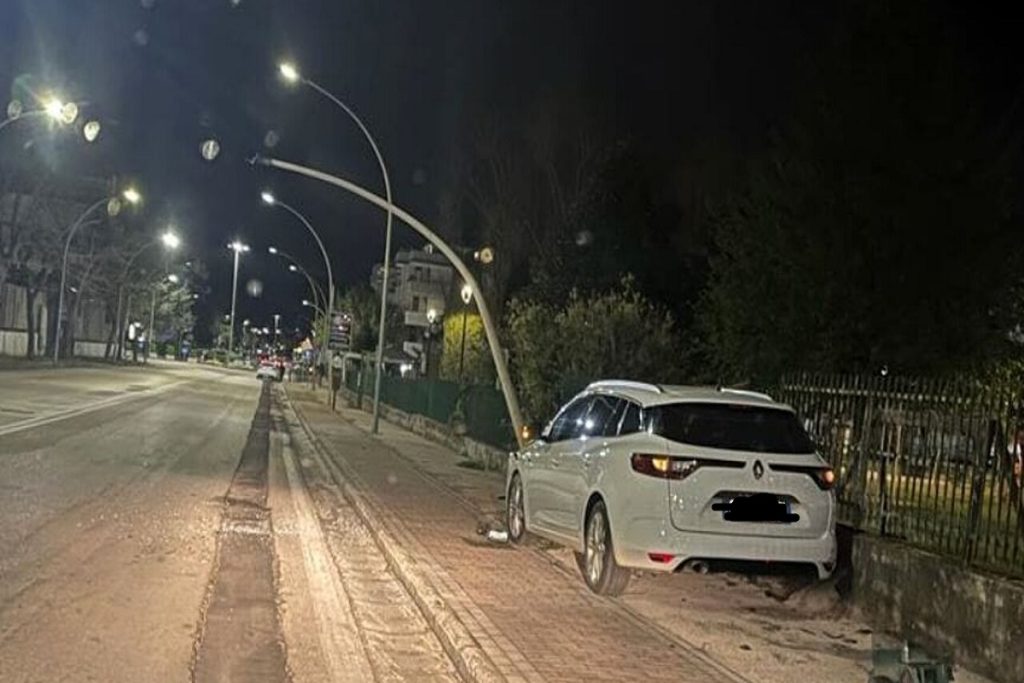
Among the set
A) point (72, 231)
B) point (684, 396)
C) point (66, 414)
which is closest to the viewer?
point (684, 396)

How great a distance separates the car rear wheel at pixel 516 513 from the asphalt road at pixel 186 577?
1492mm

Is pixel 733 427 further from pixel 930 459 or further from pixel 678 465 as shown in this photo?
pixel 930 459

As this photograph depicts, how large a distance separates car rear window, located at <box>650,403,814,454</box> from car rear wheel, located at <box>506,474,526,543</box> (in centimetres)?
342

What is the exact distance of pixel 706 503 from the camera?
29.1ft

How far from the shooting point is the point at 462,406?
27.5 metres

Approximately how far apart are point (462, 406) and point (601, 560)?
58.9 feet

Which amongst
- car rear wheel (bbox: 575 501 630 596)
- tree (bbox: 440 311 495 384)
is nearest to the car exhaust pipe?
car rear wheel (bbox: 575 501 630 596)

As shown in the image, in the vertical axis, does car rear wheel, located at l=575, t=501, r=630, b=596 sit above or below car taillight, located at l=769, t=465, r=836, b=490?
below

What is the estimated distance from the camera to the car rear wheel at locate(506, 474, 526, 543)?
12555 mm

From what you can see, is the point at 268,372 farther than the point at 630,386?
Yes

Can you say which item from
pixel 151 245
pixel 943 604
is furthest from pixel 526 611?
pixel 151 245

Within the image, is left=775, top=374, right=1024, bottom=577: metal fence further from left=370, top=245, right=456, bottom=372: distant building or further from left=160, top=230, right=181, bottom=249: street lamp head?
left=370, top=245, right=456, bottom=372: distant building

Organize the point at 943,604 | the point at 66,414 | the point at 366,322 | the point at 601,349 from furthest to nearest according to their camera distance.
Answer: the point at 366,322 → the point at 66,414 → the point at 601,349 → the point at 943,604

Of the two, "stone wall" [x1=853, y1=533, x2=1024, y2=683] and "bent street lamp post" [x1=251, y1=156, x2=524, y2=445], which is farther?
"bent street lamp post" [x1=251, y1=156, x2=524, y2=445]
